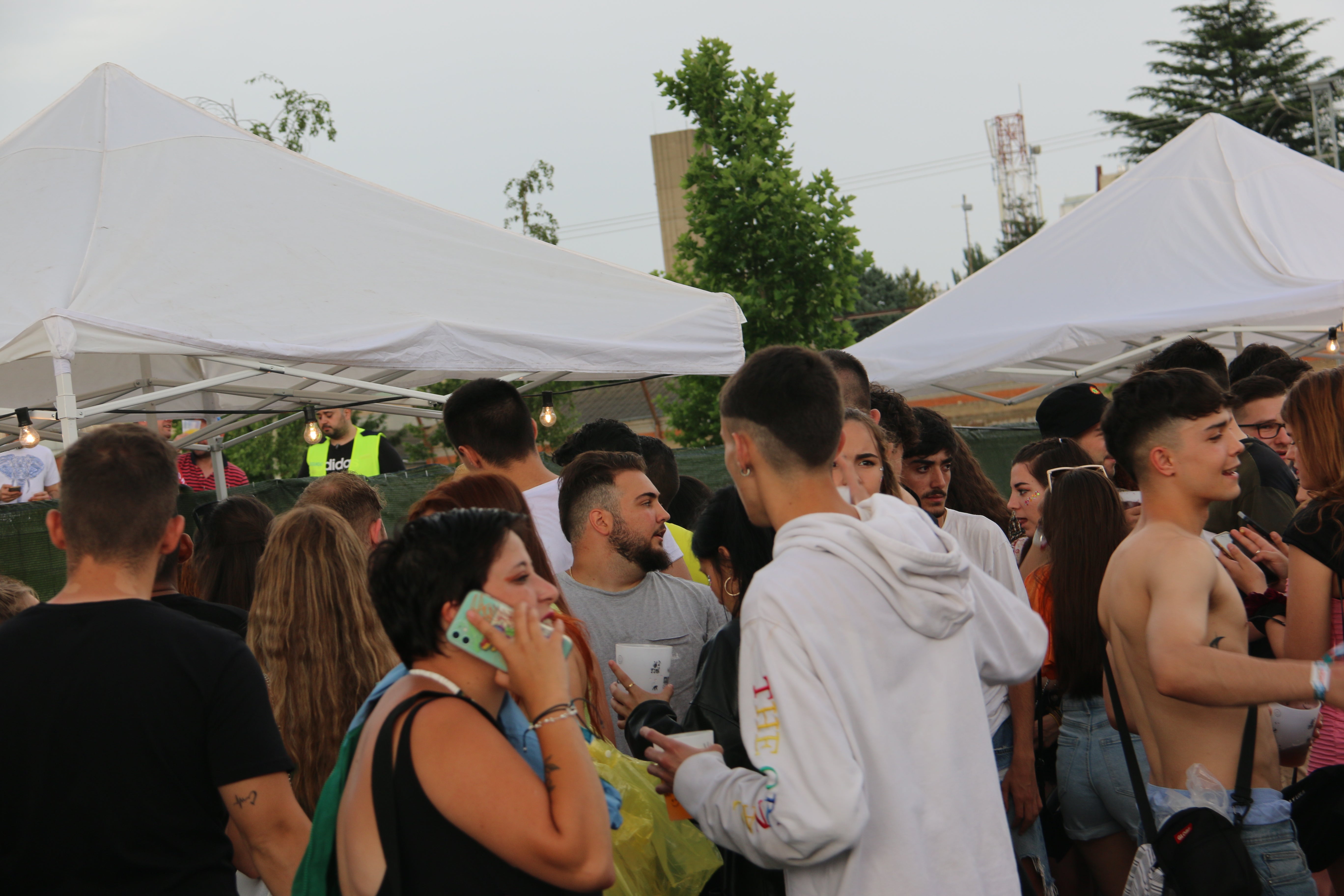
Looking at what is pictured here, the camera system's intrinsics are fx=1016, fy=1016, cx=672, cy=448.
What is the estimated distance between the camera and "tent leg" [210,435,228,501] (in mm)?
6969

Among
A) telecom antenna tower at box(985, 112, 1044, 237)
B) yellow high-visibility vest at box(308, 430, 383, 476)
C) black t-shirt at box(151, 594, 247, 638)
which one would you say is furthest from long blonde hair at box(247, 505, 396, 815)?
telecom antenna tower at box(985, 112, 1044, 237)

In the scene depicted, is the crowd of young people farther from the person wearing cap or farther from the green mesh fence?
the green mesh fence

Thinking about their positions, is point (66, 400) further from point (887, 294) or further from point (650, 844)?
point (887, 294)

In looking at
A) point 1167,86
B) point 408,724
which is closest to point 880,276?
point 1167,86

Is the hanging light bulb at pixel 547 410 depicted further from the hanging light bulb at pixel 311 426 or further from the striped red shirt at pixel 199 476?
the striped red shirt at pixel 199 476

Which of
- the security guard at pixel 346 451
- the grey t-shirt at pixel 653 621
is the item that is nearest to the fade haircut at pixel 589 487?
the grey t-shirt at pixel 653 621

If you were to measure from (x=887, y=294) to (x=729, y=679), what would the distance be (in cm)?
4485

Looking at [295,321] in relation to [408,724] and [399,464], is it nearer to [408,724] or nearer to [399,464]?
[408,724]

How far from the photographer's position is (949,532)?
3.62m

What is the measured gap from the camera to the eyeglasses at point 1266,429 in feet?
16.6

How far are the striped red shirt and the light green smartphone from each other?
8.04 m

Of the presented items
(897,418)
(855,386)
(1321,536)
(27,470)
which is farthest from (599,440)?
(27,470)

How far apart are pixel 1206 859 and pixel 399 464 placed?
24.1 feet

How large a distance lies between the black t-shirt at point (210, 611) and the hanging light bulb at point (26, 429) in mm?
1954
